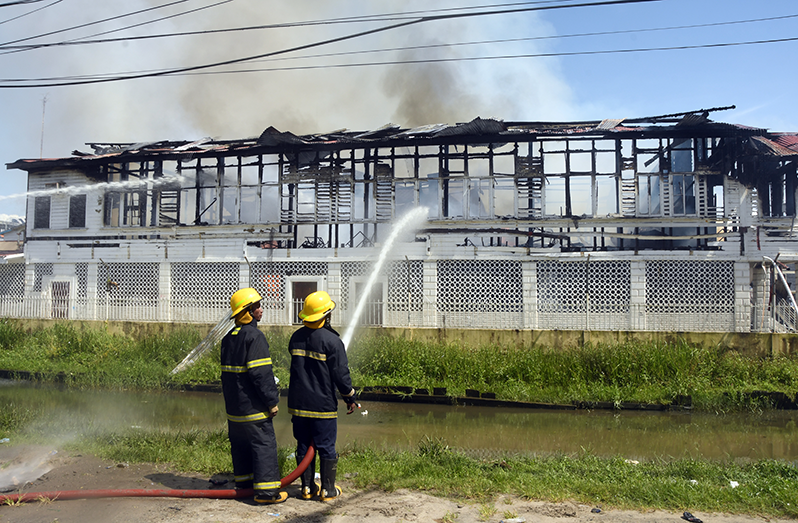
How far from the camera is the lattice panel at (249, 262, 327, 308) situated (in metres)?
17.9

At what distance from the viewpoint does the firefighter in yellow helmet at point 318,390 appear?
487cm

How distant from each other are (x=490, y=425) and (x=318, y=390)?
5780mm

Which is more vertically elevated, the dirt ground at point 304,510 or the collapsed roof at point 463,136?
the collapsed roof at point 463,136

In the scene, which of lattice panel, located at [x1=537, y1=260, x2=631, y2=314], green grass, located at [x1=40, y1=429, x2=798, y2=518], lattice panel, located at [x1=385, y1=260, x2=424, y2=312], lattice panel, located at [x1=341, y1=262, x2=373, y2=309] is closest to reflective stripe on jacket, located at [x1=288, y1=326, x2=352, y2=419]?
green grass, located at [x1=40, y1=429, x2=798, y2=518]

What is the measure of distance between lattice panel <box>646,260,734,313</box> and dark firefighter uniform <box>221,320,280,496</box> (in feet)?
45.4

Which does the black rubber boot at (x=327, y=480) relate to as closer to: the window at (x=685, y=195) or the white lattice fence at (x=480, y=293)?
the white lattice fence at (x=480, y=293)

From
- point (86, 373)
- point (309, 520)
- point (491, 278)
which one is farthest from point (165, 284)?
point (309, 520)

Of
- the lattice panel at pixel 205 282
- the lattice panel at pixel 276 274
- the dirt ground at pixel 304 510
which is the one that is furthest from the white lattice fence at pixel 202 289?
the dirt ground at pixel 304 510

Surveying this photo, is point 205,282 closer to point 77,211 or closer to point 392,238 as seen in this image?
point 77,211

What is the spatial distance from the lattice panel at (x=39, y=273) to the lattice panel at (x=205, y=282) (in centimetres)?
530

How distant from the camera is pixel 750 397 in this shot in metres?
11.0

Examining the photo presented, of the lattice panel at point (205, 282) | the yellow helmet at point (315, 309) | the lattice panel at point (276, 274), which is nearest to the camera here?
the yellow helmet at point (315, 309)

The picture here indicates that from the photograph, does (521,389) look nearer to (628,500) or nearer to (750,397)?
(750,397)

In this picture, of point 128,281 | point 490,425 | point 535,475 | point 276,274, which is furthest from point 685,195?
point 128,281
